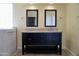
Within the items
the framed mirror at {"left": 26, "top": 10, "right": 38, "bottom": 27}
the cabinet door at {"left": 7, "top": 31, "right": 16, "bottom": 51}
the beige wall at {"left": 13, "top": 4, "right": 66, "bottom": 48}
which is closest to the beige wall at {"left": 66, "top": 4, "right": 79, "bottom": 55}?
the beige wall at {"left": 13, "top": 4, "right": 66, "bottom": 48}

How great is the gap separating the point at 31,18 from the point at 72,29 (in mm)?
460

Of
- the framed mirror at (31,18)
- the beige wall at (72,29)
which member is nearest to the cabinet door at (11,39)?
the framed mirror at (31,18)

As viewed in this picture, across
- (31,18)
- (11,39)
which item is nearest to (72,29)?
(31,18)

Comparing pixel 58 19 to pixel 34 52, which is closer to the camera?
pixel 58 19

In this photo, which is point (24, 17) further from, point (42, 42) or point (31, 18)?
point (42, 42)

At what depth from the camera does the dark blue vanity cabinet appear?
136cm

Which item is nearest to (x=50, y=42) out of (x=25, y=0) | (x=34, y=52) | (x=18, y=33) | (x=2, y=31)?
(x=34, y=52)

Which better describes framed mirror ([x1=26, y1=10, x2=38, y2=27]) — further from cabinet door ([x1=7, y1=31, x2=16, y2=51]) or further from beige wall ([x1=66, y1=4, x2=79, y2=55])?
beige wall ([x1=66, y1=4, x2=79, y2=55])

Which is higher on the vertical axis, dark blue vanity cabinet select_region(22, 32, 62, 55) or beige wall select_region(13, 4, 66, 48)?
beige wall select_region(13, 4, 66, 48)

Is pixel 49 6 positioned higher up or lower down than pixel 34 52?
higher up

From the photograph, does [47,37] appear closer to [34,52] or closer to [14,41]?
[34,52]

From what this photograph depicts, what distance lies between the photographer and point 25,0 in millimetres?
874

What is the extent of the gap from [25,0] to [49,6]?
1.50ft

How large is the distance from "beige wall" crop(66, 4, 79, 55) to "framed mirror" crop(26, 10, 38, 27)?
0.34 meters
